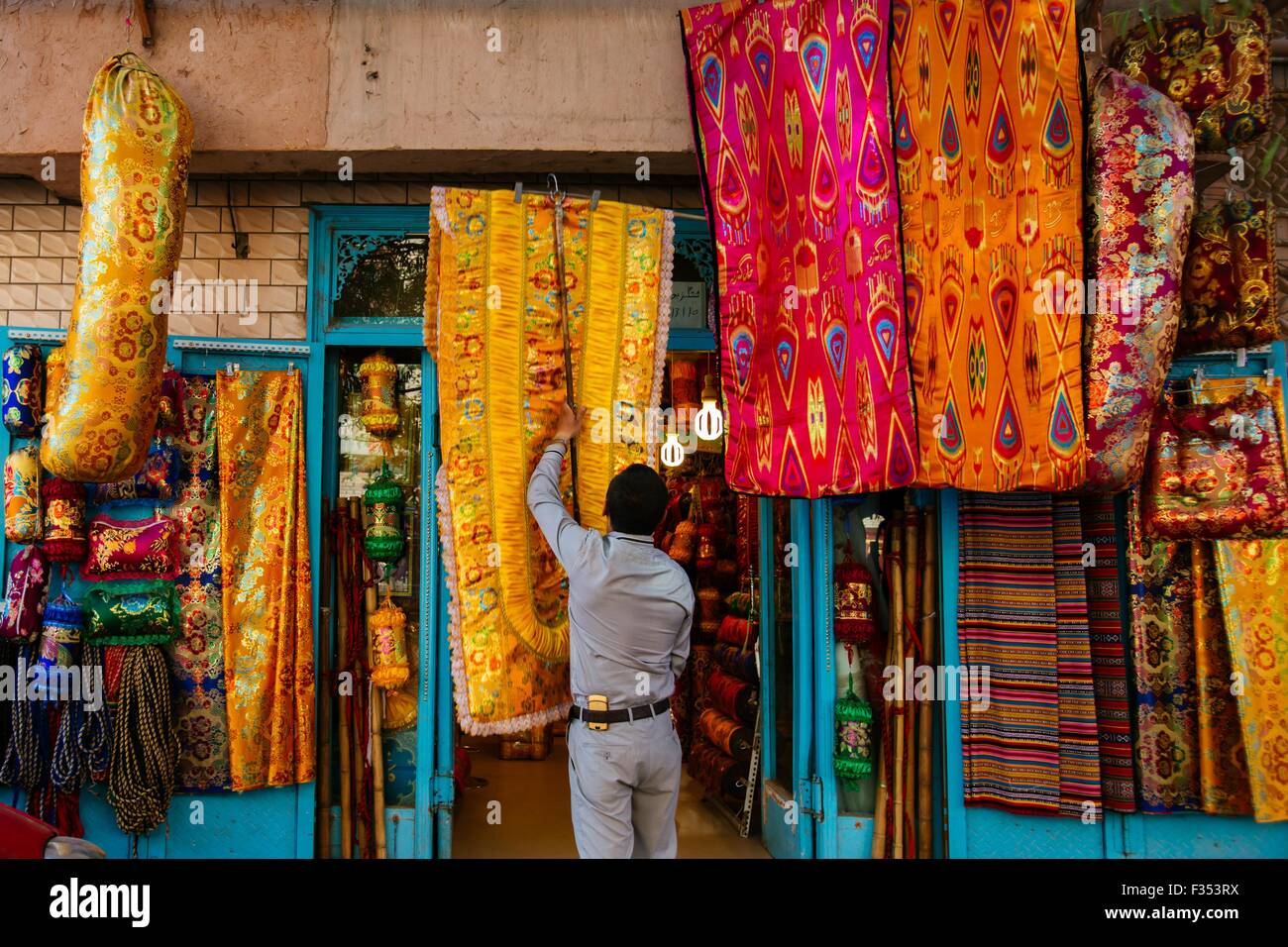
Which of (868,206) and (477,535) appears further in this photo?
(868,206)

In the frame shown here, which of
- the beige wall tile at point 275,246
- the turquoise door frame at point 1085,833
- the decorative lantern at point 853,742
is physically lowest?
the turquoise door frame at point 1085,833

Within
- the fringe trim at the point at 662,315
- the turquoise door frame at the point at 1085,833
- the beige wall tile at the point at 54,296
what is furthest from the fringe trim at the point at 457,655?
the beige wall tile at the point at 54,296

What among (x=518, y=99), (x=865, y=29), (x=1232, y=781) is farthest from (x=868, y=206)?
(x=1232, y=781)

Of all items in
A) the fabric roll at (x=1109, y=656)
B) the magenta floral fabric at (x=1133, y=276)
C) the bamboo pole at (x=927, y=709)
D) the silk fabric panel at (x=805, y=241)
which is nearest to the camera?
the magenta floral fabric at (x=1133, y=276)

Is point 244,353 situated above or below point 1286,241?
below

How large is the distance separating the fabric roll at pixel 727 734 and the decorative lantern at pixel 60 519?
3.27 meters

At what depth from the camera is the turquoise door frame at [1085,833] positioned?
3.51 metres

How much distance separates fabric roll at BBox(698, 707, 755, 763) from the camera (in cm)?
472

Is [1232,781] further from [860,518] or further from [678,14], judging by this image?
[678,14]

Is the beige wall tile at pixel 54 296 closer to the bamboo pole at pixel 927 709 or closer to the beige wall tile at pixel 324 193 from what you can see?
the beige wall tile at pixel 324 193

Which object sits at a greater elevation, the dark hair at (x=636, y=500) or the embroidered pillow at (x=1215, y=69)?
the embroidered pillow at (x=1215, y=69)

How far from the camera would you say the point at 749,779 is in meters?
4.52

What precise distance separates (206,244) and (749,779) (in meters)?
3.72

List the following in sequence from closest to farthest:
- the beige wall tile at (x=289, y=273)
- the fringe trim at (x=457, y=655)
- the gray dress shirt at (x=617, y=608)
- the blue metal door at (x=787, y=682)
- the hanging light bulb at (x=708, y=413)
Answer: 1. the gray dress shirt at (x=617, y=608)
2. the fringe trim at (x=457, y=655)
3. the blue metal door at (x=787, y=682)
4. the beige wall tile at (x=289, y=273)
5. the hanging light bulb at (x=708, y=413)
